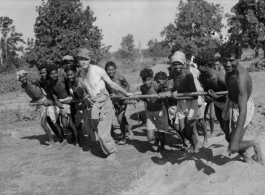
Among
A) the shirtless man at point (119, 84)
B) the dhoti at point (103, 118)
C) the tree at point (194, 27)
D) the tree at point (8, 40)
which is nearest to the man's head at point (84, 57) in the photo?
the dhoti at point (103, 118)

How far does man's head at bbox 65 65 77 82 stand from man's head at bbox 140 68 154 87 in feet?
4.77

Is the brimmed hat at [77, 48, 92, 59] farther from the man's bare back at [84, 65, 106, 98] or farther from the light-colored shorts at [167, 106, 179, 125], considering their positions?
the light-colored shorts at [167, 106, 179, 125]

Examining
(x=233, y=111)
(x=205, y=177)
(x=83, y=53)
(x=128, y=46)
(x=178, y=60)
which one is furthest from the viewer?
(x=128, y=46)

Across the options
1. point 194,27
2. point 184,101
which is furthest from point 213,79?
point 194,27

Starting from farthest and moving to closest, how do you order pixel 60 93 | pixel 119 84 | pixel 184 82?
pixel 119 84 → pixel 60 93 → pixel 184 82

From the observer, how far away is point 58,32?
1972cm

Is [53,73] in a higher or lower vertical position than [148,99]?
higher

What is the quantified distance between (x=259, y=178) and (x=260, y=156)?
0.60 metres

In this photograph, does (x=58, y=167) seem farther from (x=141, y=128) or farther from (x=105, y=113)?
(x=141, y=128)

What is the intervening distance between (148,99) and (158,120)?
0.41 meters

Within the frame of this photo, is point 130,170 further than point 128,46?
No

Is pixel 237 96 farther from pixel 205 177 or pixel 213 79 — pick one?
pixel 213 79

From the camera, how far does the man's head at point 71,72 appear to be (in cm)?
588

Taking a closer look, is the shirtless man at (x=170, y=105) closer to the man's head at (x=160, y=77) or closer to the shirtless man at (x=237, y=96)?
the man's head at (x=160, y=77)
